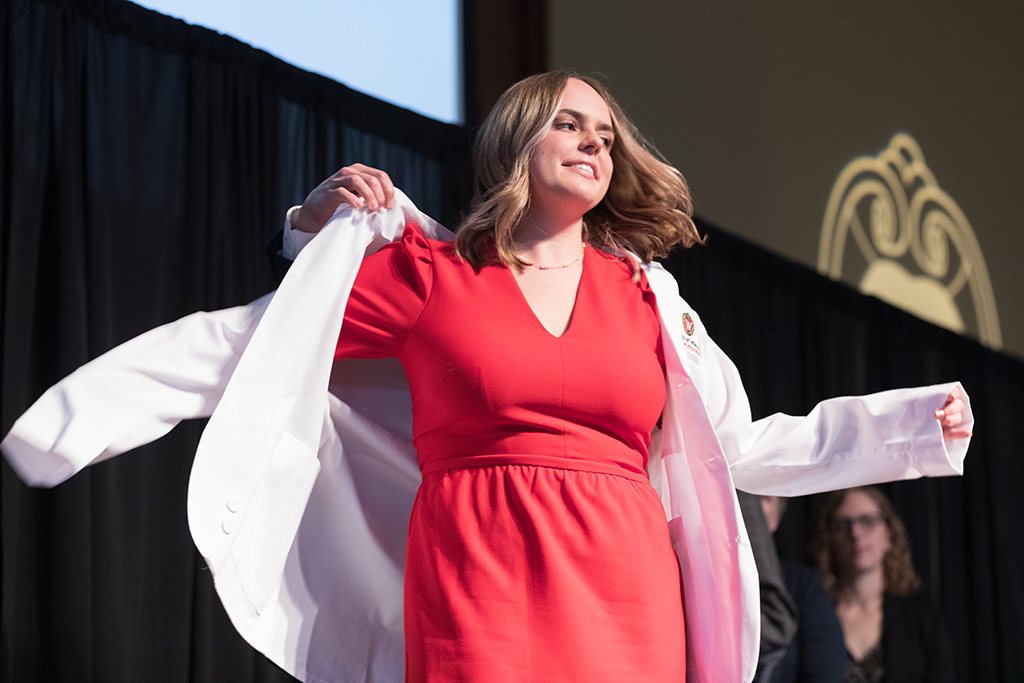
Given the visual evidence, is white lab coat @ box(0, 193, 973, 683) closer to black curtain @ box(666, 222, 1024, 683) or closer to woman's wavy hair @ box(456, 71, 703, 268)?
woman's wavy hair @ box(456, 71, 703, 268)

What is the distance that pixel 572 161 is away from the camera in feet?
4.63

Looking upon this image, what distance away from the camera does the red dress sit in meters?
1.13

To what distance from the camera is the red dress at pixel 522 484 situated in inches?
44.5

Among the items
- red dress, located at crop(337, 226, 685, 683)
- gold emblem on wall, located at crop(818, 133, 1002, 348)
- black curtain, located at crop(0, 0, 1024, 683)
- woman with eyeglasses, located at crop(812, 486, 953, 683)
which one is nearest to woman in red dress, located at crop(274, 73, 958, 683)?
red dress, located at crop(337, 226, 685, 683)

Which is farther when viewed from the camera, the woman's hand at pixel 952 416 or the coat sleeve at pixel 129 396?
the woman's hand at pixel 952 416

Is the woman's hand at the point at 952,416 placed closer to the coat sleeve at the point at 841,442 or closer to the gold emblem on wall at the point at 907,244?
the coat sleeve at the point at 841,442

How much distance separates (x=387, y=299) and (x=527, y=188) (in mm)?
266

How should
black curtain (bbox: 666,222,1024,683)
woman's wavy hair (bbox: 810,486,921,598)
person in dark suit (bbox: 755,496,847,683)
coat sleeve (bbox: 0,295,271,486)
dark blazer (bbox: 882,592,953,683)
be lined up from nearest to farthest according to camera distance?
coat sleeve (bbox: 0,295,271,486) < person in dark suit (bbox: 755,496,847,683) < dark blazer (bbox: 882,592,953,683) < woman's wavy hair (bbox: 810,486,921,598) < black curtain (bbox: 666,222,1024,683)

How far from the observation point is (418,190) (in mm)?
2891

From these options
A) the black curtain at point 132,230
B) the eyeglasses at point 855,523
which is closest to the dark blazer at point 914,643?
the eyeglasses at point 855,523

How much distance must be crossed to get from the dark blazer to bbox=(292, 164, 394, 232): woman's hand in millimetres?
3053

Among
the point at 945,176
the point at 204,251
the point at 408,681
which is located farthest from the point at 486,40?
the point at 945,176

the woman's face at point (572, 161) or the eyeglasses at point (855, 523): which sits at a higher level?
the woman's face at point (572, 161)

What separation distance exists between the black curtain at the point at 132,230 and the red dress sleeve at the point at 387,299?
3.06ft
